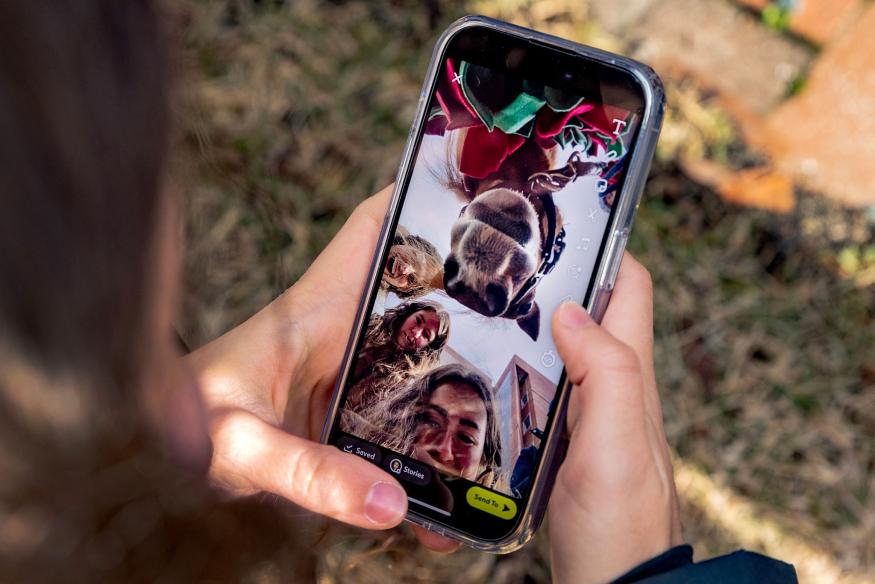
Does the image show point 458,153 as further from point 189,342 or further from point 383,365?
point 189,342

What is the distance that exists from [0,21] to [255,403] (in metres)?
0.71

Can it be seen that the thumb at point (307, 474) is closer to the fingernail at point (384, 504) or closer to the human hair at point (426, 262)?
the fingernail at point (384, 504)

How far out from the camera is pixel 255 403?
3.31 ft

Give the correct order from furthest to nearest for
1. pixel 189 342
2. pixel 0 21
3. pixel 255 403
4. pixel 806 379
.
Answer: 1. pixel 806 379
2. pixel 189 342
3. pixel 255 403
4. pixel 0 21

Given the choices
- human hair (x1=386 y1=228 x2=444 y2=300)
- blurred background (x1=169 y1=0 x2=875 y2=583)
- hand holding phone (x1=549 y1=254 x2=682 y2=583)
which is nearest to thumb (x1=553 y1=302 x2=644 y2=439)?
hand holding phone (x1=549 y1=254 x2=682 y2=583)

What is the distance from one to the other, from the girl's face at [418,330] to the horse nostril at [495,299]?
0.08 metres

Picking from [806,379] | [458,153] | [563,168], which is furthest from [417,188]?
[806,379]

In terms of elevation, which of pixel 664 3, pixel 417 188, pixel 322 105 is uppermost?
pixel 664 3

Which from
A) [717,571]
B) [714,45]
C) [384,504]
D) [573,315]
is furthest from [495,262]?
[714,45]

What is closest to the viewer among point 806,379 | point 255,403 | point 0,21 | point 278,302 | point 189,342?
point 0,21

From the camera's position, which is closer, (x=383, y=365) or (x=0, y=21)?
(x=0, y=21)

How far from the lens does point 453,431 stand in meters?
1.06

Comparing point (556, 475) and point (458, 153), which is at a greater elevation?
point (458, 153)

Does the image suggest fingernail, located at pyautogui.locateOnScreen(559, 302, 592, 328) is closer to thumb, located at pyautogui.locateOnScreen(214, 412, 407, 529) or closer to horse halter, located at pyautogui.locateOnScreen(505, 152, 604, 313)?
horse halter, located at pyautogui.locateOnScreen(505, 152, 604, 313)
